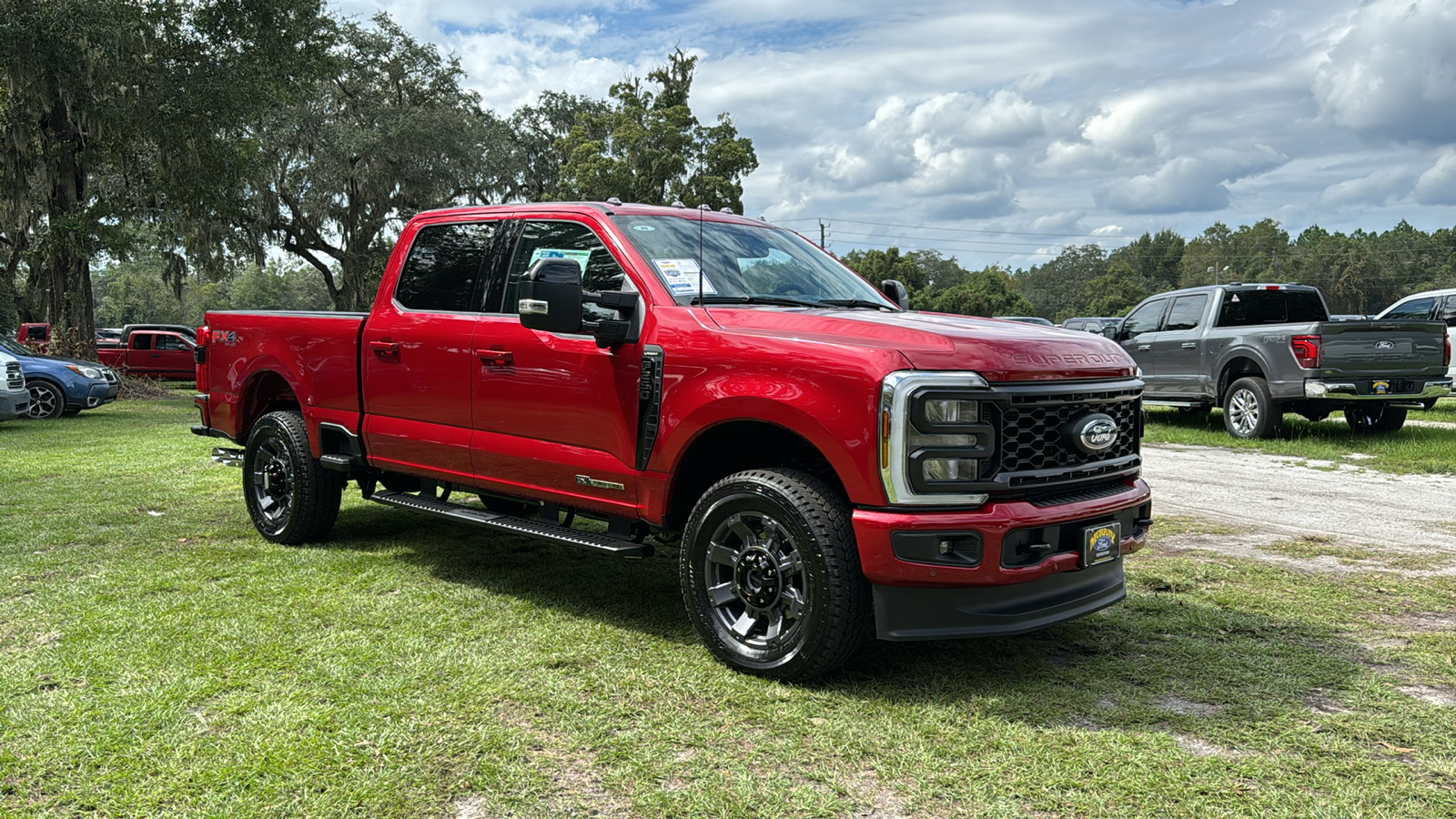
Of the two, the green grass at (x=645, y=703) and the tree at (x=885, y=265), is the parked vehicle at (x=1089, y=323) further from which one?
the tree at (x=885, y=265)

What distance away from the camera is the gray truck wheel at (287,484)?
6574 mm

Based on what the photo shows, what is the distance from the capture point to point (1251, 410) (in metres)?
12.7

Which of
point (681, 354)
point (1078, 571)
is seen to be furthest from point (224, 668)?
point (1078, 571)

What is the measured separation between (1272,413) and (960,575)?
10.2 metres

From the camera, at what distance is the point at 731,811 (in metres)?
3.11

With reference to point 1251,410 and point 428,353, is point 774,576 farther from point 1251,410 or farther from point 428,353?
point 1251,410

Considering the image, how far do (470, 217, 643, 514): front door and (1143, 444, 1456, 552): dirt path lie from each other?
4.82 metres

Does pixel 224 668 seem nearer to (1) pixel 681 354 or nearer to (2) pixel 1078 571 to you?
(1) pixel 681 354

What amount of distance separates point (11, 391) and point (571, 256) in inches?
509

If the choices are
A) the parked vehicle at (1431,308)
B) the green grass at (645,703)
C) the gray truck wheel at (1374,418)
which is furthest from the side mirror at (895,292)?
the parked vehicle at (1431,308)

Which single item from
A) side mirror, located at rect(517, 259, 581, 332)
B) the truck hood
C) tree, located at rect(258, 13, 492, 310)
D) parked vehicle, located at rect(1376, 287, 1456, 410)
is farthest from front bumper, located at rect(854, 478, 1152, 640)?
tree, located at rect(258, 13, 492, 310)

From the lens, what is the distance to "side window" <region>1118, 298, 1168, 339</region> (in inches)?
578

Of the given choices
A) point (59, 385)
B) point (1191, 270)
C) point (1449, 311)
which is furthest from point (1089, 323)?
point (1191, 270)

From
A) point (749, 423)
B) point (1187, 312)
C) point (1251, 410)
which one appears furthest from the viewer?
point (1187, 312)
